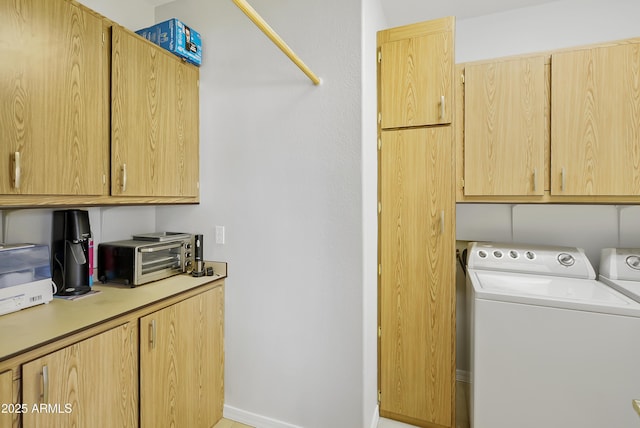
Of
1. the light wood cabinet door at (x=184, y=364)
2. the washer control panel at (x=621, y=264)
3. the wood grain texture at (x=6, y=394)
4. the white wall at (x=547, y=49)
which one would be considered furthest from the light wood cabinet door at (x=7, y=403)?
the washer control panel at (x=621, y=264)

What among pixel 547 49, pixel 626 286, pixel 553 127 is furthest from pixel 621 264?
pixel 547 49

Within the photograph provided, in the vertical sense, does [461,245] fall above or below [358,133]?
below

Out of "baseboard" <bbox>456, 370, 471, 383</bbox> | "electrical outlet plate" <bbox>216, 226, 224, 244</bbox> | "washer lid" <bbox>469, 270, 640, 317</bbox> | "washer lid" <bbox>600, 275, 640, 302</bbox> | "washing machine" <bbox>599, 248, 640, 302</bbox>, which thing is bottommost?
"baseboard" <bbox>456, 370, 471, 383</bbox>

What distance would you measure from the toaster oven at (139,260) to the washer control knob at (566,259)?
7.92 ft

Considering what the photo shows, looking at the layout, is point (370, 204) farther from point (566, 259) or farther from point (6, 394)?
point (6, 394)

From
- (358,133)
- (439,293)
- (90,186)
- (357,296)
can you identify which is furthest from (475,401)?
(90,186)

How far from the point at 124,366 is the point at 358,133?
5.15ft

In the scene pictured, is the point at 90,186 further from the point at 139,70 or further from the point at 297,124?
the point at 297,124

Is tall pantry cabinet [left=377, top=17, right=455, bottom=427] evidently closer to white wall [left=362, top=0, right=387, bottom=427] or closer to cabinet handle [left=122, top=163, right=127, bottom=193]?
white wall [left=362, top=0, right=387, bottom=427]

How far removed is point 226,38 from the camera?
1.89 meters

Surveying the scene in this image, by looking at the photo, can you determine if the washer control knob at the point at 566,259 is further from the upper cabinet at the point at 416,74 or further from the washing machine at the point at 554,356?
the upper cabinet at the point at 416,74

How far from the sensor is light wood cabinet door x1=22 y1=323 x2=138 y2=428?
39.6 inches

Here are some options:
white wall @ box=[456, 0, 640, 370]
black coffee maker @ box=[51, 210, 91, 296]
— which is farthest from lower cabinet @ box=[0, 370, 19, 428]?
white wall @ box=[456, 0, 640, 370]

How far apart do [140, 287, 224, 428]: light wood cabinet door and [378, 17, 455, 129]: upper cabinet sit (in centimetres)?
164
